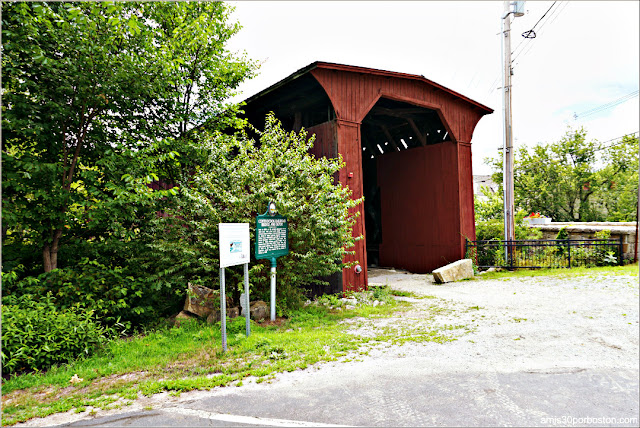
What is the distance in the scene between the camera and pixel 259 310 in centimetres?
714

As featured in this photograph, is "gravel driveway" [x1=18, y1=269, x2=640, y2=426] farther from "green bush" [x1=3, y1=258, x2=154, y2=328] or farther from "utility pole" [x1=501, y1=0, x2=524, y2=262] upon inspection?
"utility pole" [x1=501, y1=0, x2=524, y2=262]

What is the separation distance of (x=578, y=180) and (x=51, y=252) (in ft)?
88.3

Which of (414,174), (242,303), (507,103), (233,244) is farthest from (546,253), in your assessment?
(233,244)

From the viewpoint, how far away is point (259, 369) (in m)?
4.53

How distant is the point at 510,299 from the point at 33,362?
27.4 feet

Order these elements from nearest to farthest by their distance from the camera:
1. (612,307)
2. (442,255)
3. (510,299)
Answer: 1. (612,307)
2. (510,299)
3. (442,255)

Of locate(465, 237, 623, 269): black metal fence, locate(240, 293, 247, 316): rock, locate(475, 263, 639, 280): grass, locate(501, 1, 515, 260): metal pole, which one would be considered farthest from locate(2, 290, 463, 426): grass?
locate(501, 1, 515, 260): metal pole

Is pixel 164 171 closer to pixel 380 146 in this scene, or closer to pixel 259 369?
pixel 259 369

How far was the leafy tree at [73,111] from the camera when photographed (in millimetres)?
5996

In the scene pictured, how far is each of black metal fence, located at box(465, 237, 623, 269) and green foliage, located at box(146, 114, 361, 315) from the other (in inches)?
275

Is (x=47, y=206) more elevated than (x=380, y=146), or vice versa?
(x=380, y=146)

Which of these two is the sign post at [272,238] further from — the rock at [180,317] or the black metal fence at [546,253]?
the black metal fence at [546,253]

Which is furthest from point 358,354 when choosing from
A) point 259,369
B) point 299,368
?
point 259,369

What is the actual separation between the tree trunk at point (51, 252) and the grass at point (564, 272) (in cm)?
1056
